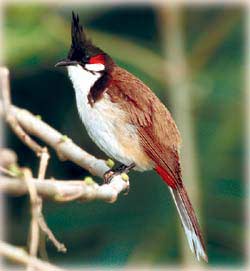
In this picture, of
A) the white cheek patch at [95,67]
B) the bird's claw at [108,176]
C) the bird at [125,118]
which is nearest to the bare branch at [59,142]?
the bird's claw at [108,176]

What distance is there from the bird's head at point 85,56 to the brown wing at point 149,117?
Result: 48mm

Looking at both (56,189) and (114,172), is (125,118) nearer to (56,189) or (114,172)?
(114,172)

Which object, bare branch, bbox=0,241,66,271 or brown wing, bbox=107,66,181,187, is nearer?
bare branch, bbox=0,241,66,271

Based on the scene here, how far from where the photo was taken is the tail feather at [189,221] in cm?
246

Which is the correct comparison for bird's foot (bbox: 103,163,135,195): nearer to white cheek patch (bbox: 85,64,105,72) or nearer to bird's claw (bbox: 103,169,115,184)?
bird's claw (bbox: 103,169,115,184)

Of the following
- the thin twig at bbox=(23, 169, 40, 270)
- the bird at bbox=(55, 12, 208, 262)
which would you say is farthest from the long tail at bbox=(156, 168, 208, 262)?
the thin twig at bbox=(23, 169, 40, 270)

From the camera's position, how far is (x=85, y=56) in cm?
265

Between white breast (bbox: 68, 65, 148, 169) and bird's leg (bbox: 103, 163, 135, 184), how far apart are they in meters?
0.03

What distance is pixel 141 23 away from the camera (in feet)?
12.2

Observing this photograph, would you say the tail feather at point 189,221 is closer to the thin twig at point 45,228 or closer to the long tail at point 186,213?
the long tail at point 186,213

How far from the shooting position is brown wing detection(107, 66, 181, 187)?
2.64m

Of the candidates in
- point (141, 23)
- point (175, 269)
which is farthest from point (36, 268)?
point (141, 23)

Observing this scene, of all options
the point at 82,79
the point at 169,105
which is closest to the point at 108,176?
the point at 82,79

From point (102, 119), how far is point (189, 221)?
14.9 inches
